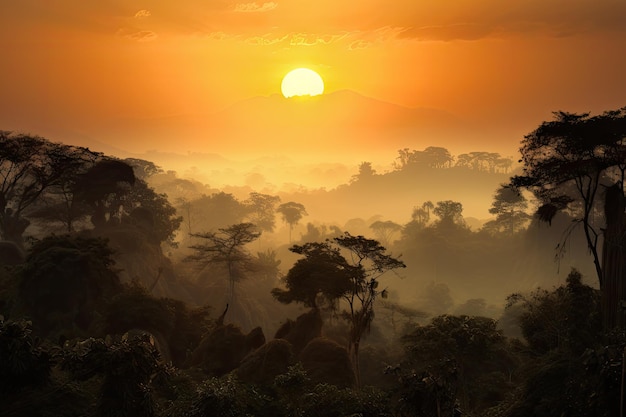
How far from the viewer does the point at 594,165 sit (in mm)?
21578

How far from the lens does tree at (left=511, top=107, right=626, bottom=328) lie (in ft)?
66.4

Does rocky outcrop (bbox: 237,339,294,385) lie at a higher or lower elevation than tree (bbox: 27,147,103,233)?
lower

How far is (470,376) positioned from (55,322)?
28302mm

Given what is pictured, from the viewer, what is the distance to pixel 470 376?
101 ft

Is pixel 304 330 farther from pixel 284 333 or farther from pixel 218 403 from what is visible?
pixel 218 403

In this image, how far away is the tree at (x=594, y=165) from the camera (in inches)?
797

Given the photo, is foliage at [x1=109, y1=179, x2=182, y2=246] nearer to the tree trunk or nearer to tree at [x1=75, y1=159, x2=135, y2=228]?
tree at [x1=75, y1=159, x2=135, y2=228]

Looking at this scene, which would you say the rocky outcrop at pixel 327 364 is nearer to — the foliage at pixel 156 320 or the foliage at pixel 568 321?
the foliage at pixel 156 320

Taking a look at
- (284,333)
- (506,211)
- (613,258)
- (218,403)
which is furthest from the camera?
(506,211)

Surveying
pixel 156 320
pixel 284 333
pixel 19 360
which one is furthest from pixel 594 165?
pixel 156 320

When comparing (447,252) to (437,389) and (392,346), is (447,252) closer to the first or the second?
(392,346)

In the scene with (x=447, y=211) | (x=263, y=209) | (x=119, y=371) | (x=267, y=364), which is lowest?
(x=267, y=364)

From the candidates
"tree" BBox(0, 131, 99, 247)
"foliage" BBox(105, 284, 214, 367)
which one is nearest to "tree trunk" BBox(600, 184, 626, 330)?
"foliage" BBox(105, 284, 214, 367)

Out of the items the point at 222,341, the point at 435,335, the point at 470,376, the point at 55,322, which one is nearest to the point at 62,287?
the point at 55,322
